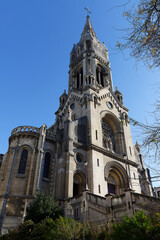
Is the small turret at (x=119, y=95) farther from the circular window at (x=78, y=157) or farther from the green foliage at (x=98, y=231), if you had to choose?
the green foliage at (x=98, y=231)

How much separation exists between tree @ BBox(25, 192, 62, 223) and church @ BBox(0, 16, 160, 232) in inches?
76.1

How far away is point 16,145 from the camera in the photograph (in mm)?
22766

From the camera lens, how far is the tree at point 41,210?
15875mm

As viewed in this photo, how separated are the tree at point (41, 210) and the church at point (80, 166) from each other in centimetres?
193

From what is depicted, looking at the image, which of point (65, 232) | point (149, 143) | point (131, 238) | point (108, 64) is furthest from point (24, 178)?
point (108, 64)

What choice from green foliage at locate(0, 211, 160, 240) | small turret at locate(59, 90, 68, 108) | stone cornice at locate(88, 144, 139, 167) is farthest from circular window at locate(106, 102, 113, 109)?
green foliage at locate(0, 211, 160, 240)

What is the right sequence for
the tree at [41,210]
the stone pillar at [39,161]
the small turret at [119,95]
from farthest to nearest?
the small turret at [119,95]
the stone pillar at [39,161]
the tree at [41,210]

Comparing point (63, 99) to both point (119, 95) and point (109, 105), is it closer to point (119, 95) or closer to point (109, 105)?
point (109, 105)

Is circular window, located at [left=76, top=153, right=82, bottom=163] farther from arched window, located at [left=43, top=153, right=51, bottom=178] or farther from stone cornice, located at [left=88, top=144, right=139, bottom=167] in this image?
arched window, located at [left=43, top=153, right=51, bottom=178]

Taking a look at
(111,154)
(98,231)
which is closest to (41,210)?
(98,231)

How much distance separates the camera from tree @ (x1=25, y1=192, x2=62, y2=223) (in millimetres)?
15875

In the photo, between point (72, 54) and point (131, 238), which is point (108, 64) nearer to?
point (72, 54)

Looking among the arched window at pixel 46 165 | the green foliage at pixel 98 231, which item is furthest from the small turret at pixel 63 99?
the green foliage at pixel 98 231

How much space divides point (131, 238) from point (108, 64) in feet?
129
